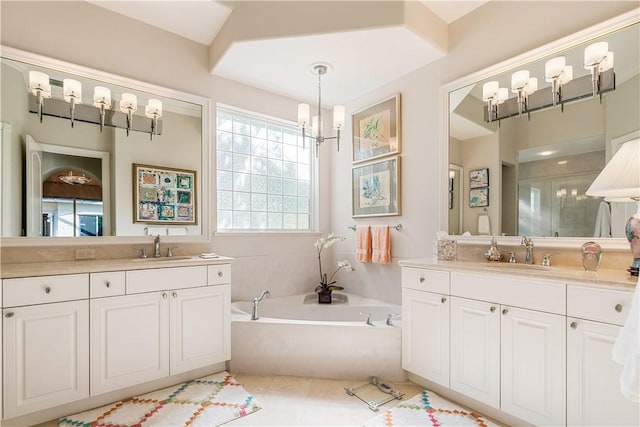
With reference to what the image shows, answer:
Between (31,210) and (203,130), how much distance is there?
1378 mm

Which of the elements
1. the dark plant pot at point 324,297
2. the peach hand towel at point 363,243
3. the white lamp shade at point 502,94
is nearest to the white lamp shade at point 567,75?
the white lamp shade at point 502,94

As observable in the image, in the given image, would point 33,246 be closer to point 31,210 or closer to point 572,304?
point 31,210

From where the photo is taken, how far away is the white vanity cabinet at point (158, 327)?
1.90 meters

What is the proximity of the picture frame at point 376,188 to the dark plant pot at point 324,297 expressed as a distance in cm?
88

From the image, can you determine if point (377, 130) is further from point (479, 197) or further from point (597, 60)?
point (597, 60)

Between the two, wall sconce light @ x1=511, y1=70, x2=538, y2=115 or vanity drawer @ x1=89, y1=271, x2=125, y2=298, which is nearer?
vanity drawer @ x1=89, y1=271, x2=125, y2=298

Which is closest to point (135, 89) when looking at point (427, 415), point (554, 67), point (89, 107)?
point (89, 107)

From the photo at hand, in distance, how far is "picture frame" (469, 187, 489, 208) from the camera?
2336 millimetres

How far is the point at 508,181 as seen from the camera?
87.0 inches

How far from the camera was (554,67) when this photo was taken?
1971 mm

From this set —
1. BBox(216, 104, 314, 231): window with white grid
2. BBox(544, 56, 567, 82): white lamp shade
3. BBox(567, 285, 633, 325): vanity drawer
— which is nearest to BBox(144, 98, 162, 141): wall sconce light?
BBox(216, 104, 314, 231): window with white grid

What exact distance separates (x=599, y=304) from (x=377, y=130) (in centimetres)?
227

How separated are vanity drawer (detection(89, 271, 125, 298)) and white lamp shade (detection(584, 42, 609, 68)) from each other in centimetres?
313

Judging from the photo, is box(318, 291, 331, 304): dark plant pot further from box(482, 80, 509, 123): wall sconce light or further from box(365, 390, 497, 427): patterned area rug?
box(482, 80, 509, 123): wall sconce light
